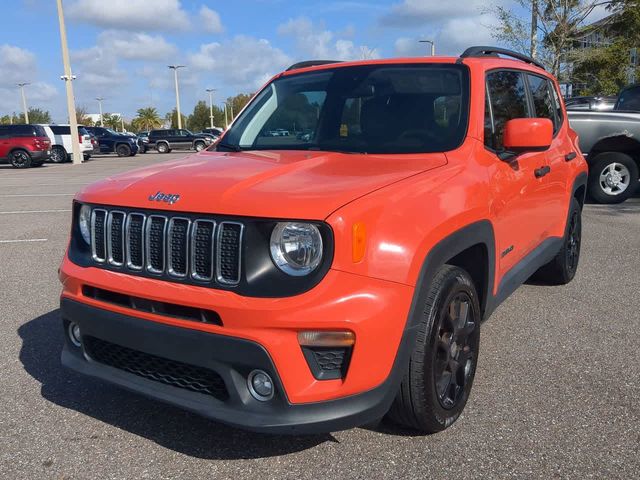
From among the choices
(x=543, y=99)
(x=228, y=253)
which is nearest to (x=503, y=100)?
(x=543, y=99)

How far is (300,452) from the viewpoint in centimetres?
270

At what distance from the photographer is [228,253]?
2354 mm

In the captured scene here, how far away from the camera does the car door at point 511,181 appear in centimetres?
326

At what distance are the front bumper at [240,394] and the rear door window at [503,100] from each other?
171cm

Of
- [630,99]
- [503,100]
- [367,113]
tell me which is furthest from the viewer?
[630,99]

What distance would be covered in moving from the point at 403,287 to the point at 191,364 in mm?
883

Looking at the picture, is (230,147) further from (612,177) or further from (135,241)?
(612,177)

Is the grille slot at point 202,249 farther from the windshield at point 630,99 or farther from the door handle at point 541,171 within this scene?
the windshield at point 630,99

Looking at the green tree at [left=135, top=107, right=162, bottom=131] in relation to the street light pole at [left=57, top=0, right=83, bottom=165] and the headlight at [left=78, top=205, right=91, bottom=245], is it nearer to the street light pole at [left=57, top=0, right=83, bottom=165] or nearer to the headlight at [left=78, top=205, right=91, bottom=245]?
the street light pole at [left=57, top=0, right=83, bottom=165]

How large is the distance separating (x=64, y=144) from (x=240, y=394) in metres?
27.5

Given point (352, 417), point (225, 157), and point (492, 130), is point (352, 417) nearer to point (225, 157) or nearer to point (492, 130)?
point (225, 157)

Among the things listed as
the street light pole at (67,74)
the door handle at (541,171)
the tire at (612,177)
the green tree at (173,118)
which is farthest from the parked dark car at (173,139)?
the green tree at (173,118)

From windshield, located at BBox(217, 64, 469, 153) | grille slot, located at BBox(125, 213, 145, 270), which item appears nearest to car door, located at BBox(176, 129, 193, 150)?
windshield, located at BBox(217, 64, 469, 153)

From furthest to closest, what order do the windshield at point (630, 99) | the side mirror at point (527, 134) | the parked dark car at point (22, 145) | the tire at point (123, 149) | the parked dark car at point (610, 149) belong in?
the tire at point (123, 149), the parked dark car at point (22, 145), the windshield at point (630, 99), the parked dark car at point (610, 149), the side mirror at point (527, 134)
